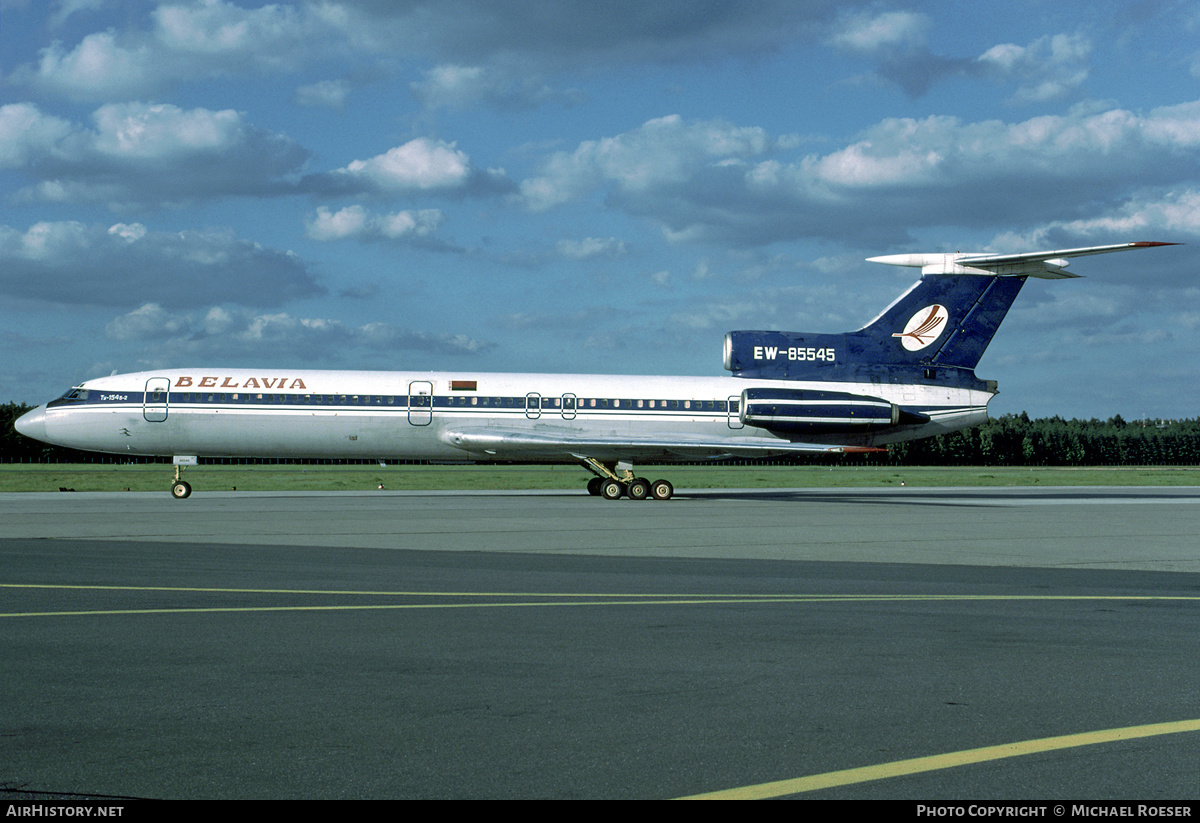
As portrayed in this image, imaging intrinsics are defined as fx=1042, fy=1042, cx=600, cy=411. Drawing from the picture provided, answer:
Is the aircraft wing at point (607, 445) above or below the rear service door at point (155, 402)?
below

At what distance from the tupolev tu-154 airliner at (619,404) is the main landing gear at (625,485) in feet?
0.23

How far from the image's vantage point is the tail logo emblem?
1369 inches

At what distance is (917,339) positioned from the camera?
34.9 metres

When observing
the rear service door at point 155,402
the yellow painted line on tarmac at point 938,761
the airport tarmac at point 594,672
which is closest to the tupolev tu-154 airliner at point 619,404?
the rear service door at point 155,402

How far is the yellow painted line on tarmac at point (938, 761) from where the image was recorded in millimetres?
4641

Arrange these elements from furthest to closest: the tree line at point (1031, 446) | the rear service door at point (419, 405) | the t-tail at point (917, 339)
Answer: the tree line at point (1031, 446), the t-tail at point (917, 339), the rear service door at point (419, 405)

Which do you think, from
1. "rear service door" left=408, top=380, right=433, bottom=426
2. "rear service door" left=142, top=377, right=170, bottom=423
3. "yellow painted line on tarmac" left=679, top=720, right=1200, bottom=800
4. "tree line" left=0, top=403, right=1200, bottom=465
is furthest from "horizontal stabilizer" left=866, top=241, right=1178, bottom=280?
"tree line" left=0, top=403, right=1200, bottom=465

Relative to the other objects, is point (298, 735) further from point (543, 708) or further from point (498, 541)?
point (498, 541)

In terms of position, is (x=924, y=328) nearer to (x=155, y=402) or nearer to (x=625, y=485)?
(x=625, y=485)

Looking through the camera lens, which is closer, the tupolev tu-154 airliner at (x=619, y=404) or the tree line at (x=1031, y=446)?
the tupolev tu-154 airliner at (x=619, y=404)

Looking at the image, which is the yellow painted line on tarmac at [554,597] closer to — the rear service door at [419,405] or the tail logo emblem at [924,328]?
the rear service door at [419,405]

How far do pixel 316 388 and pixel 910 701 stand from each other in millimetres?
28489

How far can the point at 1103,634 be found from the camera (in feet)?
28.8

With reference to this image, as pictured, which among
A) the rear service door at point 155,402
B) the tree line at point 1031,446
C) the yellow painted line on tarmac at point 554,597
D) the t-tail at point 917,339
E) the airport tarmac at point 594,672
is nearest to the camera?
the airport tarmac at point 594,672
